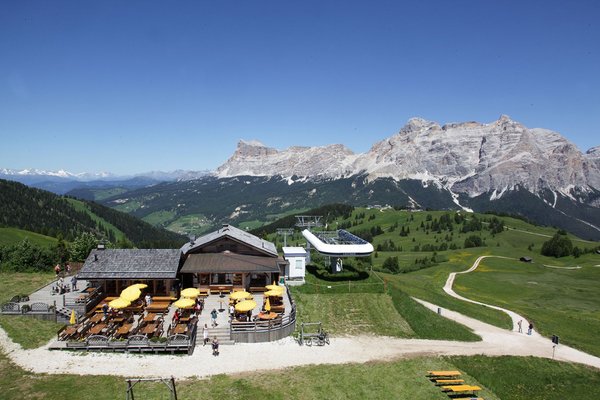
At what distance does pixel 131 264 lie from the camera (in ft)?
158

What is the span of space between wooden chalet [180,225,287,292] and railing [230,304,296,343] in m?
11.9

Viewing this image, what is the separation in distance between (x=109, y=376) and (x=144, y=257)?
2172 cm

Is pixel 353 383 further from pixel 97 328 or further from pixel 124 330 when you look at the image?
pixel 97 328

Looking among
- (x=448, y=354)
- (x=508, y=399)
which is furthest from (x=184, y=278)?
(x=508, y=399)

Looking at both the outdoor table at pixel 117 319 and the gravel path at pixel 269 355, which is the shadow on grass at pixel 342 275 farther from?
the outdoor table at pixel 117 319

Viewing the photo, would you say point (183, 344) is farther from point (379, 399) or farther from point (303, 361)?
point (379, 399)

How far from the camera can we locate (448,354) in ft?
124

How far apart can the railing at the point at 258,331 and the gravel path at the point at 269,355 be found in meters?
0.75

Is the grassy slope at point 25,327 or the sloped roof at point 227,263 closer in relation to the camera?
the grassy slope at point 25,327

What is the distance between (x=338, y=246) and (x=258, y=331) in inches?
823

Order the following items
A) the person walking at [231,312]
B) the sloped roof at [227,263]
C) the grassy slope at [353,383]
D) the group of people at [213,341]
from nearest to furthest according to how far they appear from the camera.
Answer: the grassy slope at [353,383]
the group of people at [213,341]
the person walking at [231,312]
the sloped roof at [227,263]

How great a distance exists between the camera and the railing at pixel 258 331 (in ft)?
122

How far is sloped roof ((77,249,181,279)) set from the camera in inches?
1829

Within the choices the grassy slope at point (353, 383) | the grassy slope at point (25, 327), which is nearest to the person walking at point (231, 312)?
the grassy slope at point (353, 383)
